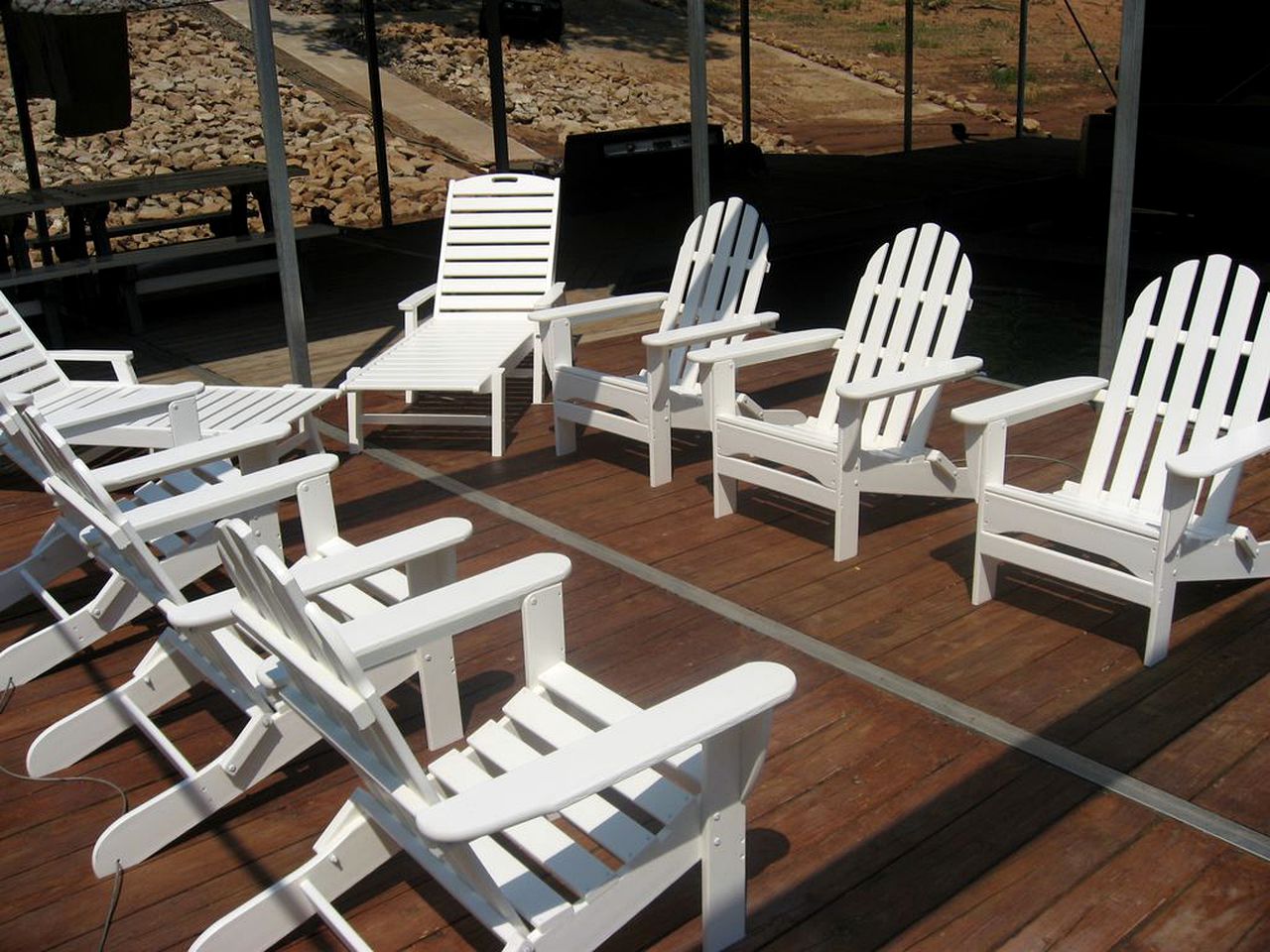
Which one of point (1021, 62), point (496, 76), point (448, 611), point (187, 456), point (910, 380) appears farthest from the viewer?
point (1021, 62)

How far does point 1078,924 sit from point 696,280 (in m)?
3.17

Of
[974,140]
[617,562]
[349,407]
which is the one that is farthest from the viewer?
[974,140]

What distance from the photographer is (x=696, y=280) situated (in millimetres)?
4953

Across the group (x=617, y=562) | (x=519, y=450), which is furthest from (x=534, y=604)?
(x=519, y=450)

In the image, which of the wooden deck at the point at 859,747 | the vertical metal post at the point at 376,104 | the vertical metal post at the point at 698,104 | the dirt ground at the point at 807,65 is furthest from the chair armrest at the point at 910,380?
the dirt ground at the point at 807,65

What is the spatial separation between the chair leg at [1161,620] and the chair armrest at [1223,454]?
0.28 metres

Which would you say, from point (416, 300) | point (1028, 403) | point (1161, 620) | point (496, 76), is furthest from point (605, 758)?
point (496, 76)

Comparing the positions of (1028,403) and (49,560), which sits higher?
(1028,403)

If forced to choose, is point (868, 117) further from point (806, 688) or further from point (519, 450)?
point (806, 688)

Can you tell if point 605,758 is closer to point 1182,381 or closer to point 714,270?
point 1182,381

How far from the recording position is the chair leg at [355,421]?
16.1 feet

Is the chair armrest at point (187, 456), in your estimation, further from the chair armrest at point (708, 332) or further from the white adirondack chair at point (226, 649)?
the chair armrest at point (708, 332)

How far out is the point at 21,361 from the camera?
4.68 meters

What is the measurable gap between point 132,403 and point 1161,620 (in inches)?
117
